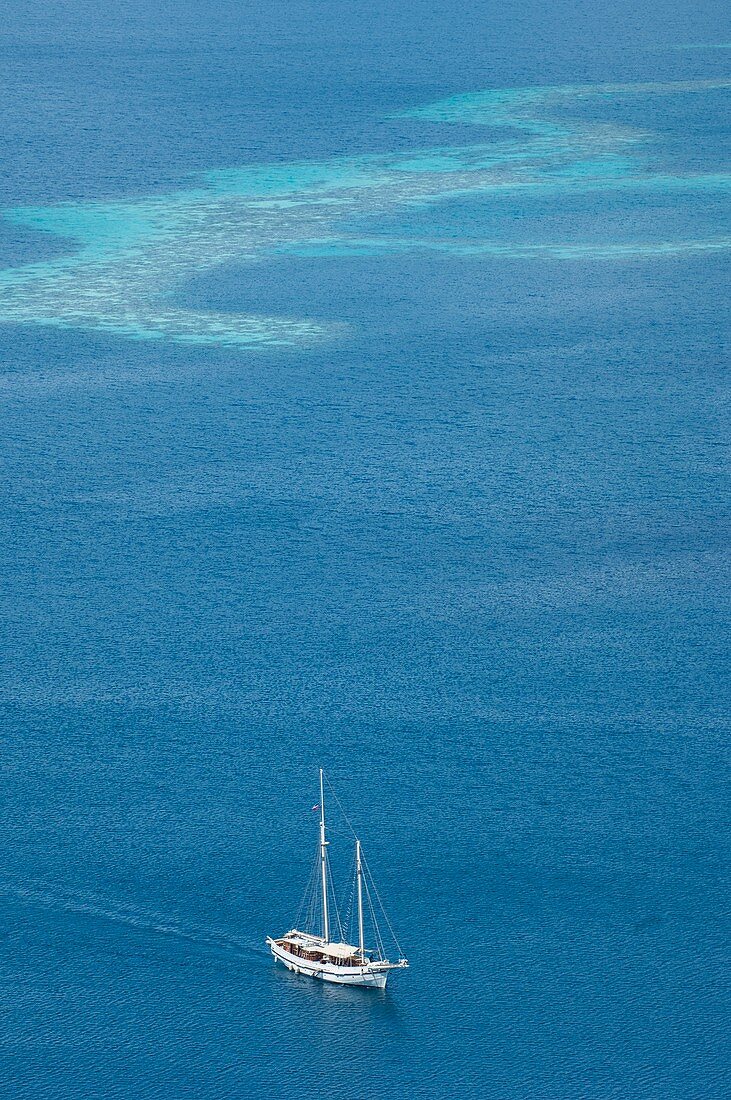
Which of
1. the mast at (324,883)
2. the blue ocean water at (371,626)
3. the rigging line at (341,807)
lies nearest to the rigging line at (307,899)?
the blue ocean water at (371,626)

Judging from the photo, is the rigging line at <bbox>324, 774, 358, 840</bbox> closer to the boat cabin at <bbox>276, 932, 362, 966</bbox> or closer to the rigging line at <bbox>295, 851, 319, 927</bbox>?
the rigging line at <bbox>295, 851, 319, 927</bbox>

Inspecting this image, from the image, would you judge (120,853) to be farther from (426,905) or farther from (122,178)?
(122,178)

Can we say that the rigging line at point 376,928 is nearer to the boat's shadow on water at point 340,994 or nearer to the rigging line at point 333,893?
the rigging line at point 333,893

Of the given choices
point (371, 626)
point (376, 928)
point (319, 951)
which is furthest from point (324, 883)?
point (371, 626)

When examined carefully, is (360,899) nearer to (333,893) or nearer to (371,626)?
(333,893)

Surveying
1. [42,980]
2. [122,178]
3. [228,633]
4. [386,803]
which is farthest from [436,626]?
[122,178]

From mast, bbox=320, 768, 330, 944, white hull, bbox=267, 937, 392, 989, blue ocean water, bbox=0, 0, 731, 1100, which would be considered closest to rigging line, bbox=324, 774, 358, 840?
blue ocean water, bbox=0, 0, 731, 1100
